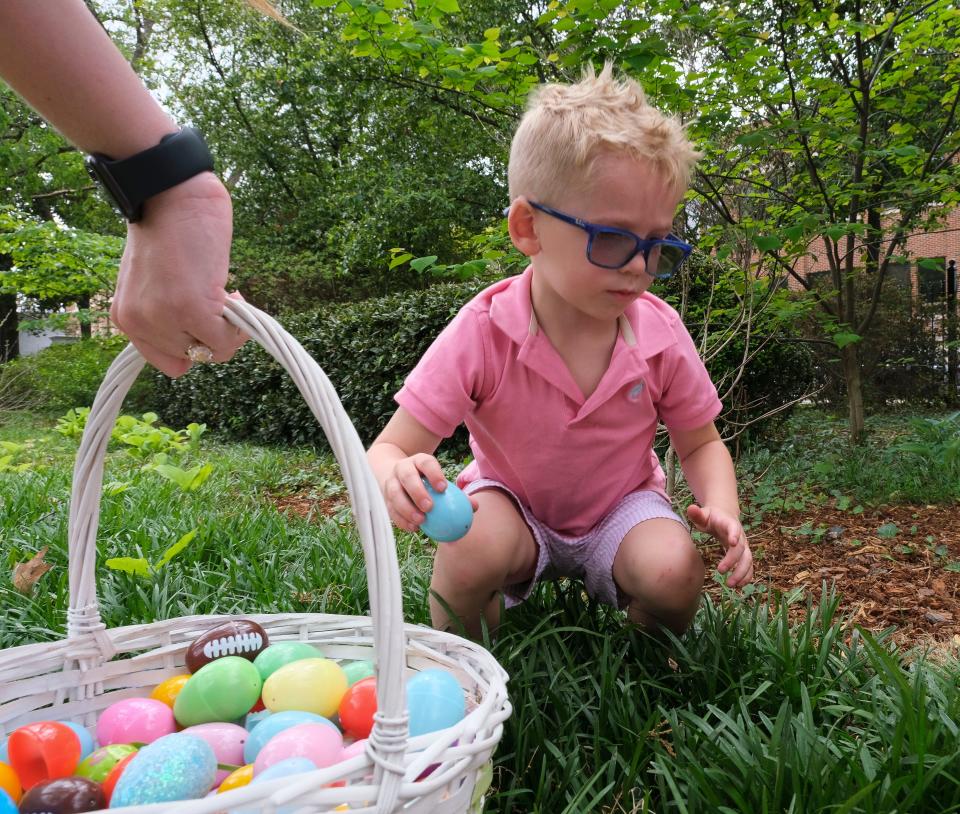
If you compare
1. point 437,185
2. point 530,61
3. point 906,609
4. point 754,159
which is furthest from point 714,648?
point 437,185

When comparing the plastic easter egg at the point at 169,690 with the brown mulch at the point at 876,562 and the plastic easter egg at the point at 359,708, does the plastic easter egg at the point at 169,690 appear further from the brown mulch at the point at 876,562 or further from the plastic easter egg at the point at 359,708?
the brown mulch at the point at 876,562

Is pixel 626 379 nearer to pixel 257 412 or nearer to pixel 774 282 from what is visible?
pixel 774 282

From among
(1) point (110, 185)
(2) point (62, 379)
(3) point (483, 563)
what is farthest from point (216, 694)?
(2) point (62, 379)

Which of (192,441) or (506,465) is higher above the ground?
(506,465)

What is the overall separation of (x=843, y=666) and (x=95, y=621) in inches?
60.3

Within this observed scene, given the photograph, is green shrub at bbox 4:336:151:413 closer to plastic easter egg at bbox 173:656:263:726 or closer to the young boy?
the young boy

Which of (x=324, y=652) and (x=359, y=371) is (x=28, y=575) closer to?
(x=324, y=652)

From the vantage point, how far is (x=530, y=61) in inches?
109

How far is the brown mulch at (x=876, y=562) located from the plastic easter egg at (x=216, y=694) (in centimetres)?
139

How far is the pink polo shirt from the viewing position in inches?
67.4

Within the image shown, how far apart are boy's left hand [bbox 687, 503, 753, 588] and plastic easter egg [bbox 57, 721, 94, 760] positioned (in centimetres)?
119

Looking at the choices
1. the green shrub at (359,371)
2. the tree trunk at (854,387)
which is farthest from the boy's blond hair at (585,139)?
the tree trunk at (854,387)

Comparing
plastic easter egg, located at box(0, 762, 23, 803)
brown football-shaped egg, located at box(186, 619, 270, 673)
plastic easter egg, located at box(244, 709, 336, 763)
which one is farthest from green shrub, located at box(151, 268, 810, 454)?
plastic easter egg, located at box(0, 762, 23, 803)

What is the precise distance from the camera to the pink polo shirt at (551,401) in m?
1.71
